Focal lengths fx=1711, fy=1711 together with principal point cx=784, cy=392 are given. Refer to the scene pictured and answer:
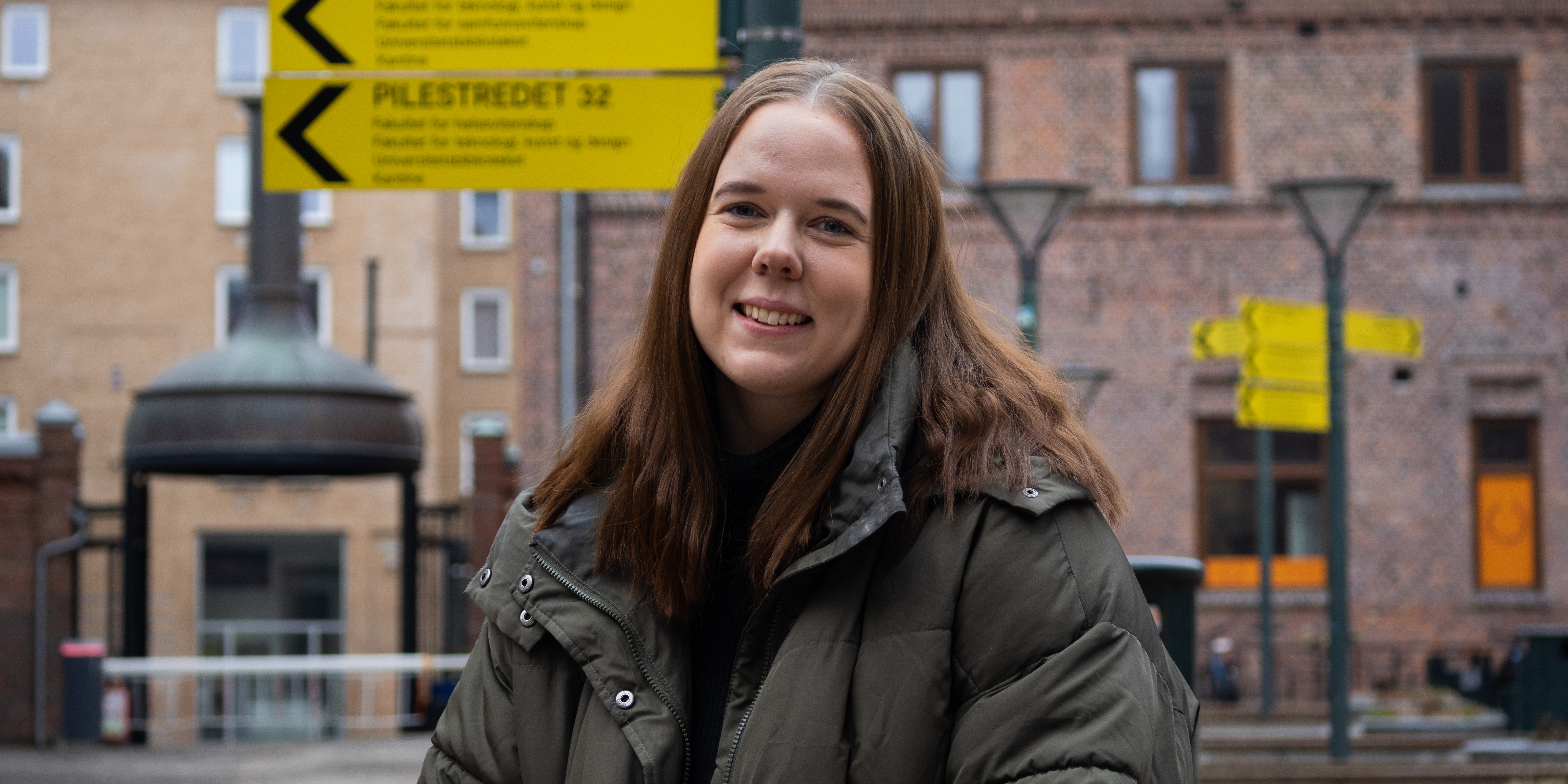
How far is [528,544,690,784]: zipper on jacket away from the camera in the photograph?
1985 millimetres

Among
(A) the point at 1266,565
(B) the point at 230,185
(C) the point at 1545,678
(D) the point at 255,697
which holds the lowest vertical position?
(D) the point at 255,697

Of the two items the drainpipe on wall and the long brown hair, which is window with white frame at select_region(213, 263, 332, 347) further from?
the long brown hair

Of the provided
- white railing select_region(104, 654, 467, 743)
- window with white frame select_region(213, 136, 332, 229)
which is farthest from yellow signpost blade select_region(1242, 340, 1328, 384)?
window with white frame select_region(213, 136, 332, 229)

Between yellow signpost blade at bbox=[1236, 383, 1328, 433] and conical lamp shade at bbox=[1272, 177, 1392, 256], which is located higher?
conical lamp shade at bbox=[1272, 177, 1392, 256]

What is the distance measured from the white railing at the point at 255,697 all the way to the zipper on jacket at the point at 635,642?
14.1m

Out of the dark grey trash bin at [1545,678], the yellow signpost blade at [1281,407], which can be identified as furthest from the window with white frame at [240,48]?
the dark grey trash bin at [1545,678]

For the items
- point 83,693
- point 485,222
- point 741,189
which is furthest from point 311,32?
point 485,222

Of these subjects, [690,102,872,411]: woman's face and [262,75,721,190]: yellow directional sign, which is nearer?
[690,102,872,411]: woman's face

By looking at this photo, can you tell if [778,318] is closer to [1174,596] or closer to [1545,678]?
A: [1174,596]

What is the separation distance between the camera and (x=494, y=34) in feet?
15.1

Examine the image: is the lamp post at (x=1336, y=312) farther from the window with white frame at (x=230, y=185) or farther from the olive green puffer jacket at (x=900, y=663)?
the window with white frame at (x=230, y=185)

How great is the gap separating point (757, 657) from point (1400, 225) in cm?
2107

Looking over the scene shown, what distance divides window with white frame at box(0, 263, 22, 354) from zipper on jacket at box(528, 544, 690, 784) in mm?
32859

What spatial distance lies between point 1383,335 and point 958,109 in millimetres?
10407
